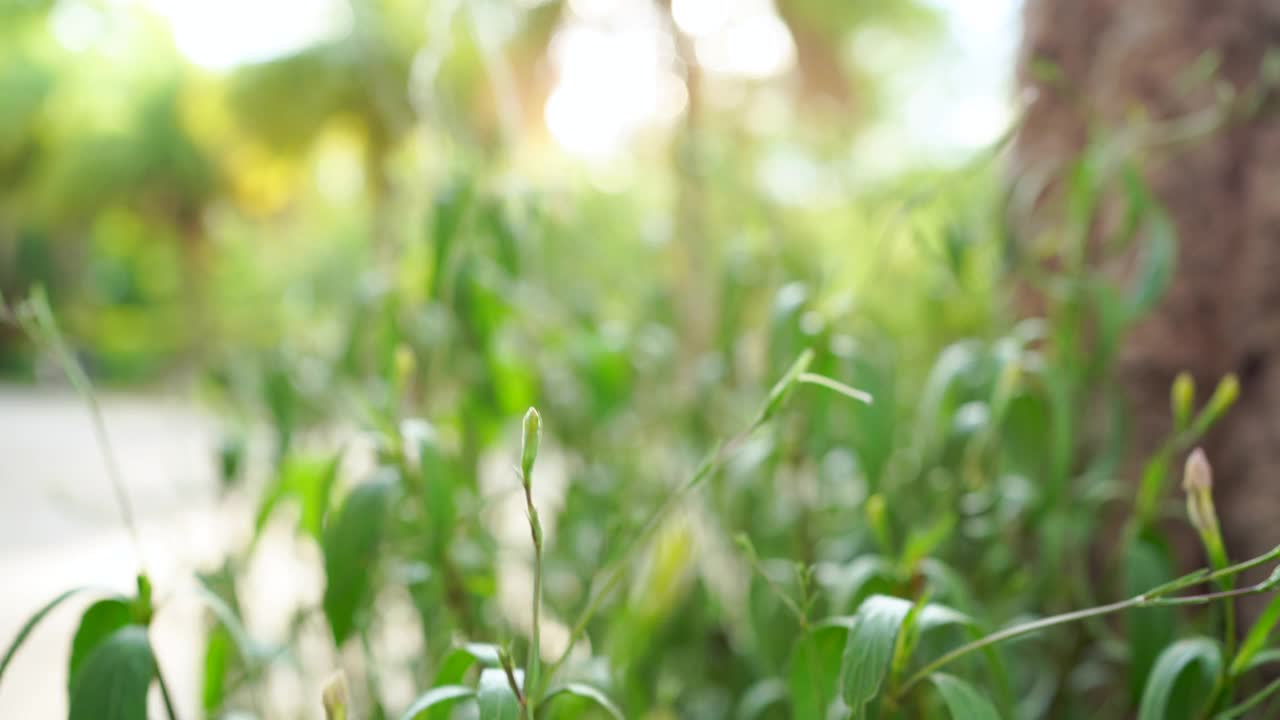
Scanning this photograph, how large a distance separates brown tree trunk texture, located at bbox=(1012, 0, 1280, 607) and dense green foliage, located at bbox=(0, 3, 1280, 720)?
0.03 meters

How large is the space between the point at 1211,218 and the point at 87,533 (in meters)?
2.34

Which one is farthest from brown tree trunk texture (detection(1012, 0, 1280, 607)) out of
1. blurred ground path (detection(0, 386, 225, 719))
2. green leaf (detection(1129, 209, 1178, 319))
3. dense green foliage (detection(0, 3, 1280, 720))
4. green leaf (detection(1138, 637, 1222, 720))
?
blurred ground path (detection(0, 386, 225, 719))

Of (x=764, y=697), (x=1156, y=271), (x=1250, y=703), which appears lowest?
(x=764, y=697)

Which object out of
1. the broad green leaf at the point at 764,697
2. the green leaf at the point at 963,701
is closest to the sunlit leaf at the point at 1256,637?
the green leaf at the point at 963,701

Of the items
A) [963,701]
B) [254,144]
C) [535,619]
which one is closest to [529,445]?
[535,619]

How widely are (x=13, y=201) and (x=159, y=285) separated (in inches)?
70.4

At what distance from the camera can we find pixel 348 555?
43cm

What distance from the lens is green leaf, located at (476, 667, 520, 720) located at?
300 millimetres

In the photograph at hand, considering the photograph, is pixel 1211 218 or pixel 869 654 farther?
pixel 1211 218

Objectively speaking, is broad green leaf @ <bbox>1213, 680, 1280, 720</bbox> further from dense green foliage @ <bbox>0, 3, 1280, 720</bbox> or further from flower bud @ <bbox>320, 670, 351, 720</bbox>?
flower bud @ <bbox>320, 670, 351, 720</bbox>

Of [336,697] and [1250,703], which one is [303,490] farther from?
[1250,703]

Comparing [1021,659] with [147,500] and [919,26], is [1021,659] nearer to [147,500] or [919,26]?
[147,500]

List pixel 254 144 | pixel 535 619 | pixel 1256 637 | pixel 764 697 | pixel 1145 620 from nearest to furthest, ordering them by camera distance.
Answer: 1. pixel 535 619
2. pixel 1256 637
3. pixel 1145 620
4. pixel 764 697
5. pixel 254 144

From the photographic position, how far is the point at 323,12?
168 inches
